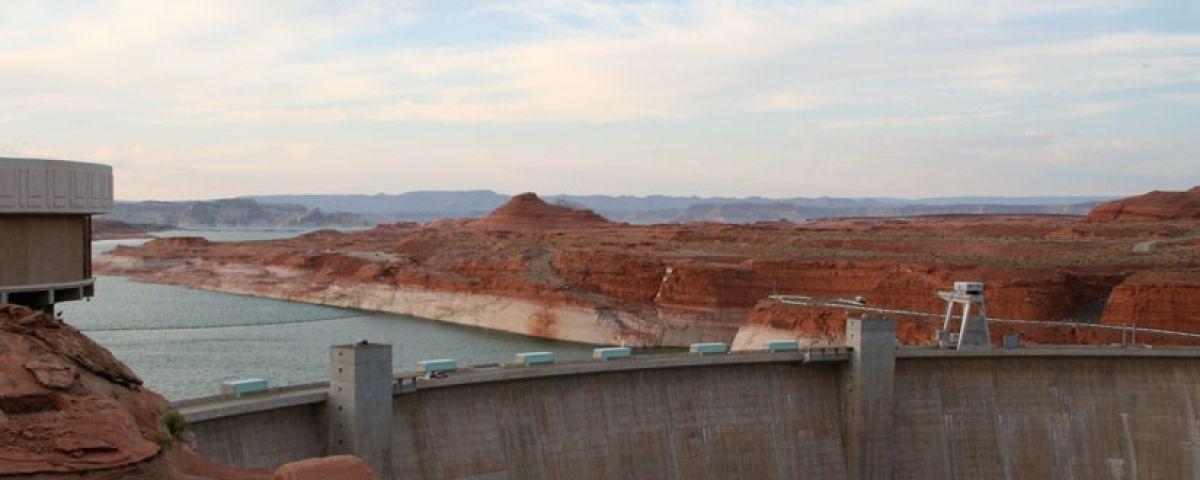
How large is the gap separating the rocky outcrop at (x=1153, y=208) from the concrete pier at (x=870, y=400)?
99.0 m

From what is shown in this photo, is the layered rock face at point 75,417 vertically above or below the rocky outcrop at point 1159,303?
above

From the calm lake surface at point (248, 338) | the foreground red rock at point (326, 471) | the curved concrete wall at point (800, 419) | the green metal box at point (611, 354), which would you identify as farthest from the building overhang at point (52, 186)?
the calm lake surface at point (248, 338)

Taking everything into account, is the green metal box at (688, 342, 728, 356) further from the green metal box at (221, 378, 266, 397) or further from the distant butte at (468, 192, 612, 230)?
the distant butte at (468, 192, 612, 230)

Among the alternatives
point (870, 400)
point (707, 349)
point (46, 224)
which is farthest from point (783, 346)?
point (46, 224)

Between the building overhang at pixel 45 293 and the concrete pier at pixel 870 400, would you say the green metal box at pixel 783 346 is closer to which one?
the concrete pier at pixel 870 400

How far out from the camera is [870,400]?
1417 inches

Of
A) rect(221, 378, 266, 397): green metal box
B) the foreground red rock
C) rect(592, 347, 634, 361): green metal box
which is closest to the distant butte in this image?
rect(592, 347, 634, 361): green metal box

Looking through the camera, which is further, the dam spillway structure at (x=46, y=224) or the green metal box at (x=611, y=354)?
the green metal box at (x=611, y=354)

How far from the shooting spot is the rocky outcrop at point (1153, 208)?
12488 cm

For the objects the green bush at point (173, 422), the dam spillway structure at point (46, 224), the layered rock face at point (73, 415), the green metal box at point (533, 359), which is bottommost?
the green metal box at point (533, 359)

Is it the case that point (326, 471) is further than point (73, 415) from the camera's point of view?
Yes

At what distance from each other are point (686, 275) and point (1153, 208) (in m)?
76.6

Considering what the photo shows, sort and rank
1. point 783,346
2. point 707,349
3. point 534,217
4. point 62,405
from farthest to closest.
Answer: point 534,217, point 783,346, point 707,349, point 62,405

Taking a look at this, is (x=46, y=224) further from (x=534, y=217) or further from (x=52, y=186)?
(x=534, y=217)
